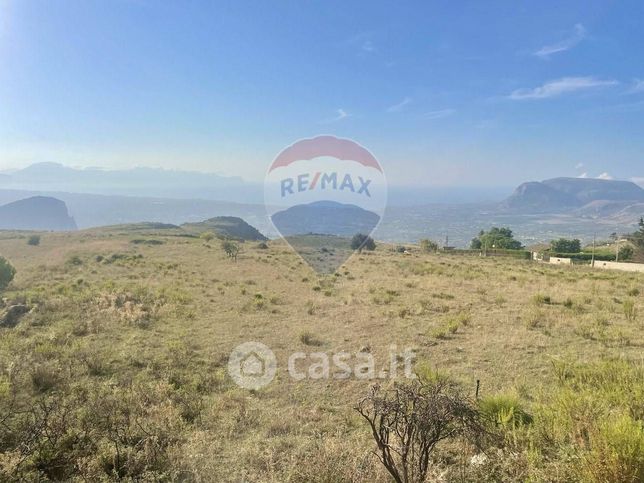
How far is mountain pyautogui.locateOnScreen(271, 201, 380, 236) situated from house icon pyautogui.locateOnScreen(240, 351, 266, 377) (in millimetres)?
11778

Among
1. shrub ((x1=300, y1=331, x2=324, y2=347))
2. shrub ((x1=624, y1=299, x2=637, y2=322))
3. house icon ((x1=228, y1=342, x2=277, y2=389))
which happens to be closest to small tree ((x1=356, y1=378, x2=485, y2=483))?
house icon ((x1=228, y1=342, x2=277, y2=389))

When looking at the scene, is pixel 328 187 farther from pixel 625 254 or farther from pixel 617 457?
pixel 625 254

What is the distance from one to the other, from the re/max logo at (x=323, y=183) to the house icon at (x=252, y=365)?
34.7 ft

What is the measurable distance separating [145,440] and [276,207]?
15.3 metres

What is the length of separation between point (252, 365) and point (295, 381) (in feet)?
5.04

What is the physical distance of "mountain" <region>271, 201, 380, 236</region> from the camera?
22281mm

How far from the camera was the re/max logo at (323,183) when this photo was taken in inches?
730

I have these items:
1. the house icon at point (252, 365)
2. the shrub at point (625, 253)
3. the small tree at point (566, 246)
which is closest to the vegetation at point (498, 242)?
the small tree at point (566, 246)

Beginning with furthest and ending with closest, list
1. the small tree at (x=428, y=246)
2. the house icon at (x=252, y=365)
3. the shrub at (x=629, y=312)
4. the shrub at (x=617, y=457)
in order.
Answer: the small tree at (x=428, y=246) → the shrub at (x=629, y=312) → the house icon at (x=252, y=365) → the shrub at (x=617, y=457)

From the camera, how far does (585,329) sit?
10.5 metres

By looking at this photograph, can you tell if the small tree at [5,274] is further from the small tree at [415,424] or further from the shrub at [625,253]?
the shrub at [625,253]

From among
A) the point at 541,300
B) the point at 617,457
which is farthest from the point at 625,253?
the point at 617,457

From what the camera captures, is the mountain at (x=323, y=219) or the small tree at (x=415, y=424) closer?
Result: the small tree at (x=415, y=424)

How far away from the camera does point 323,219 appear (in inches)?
1051
